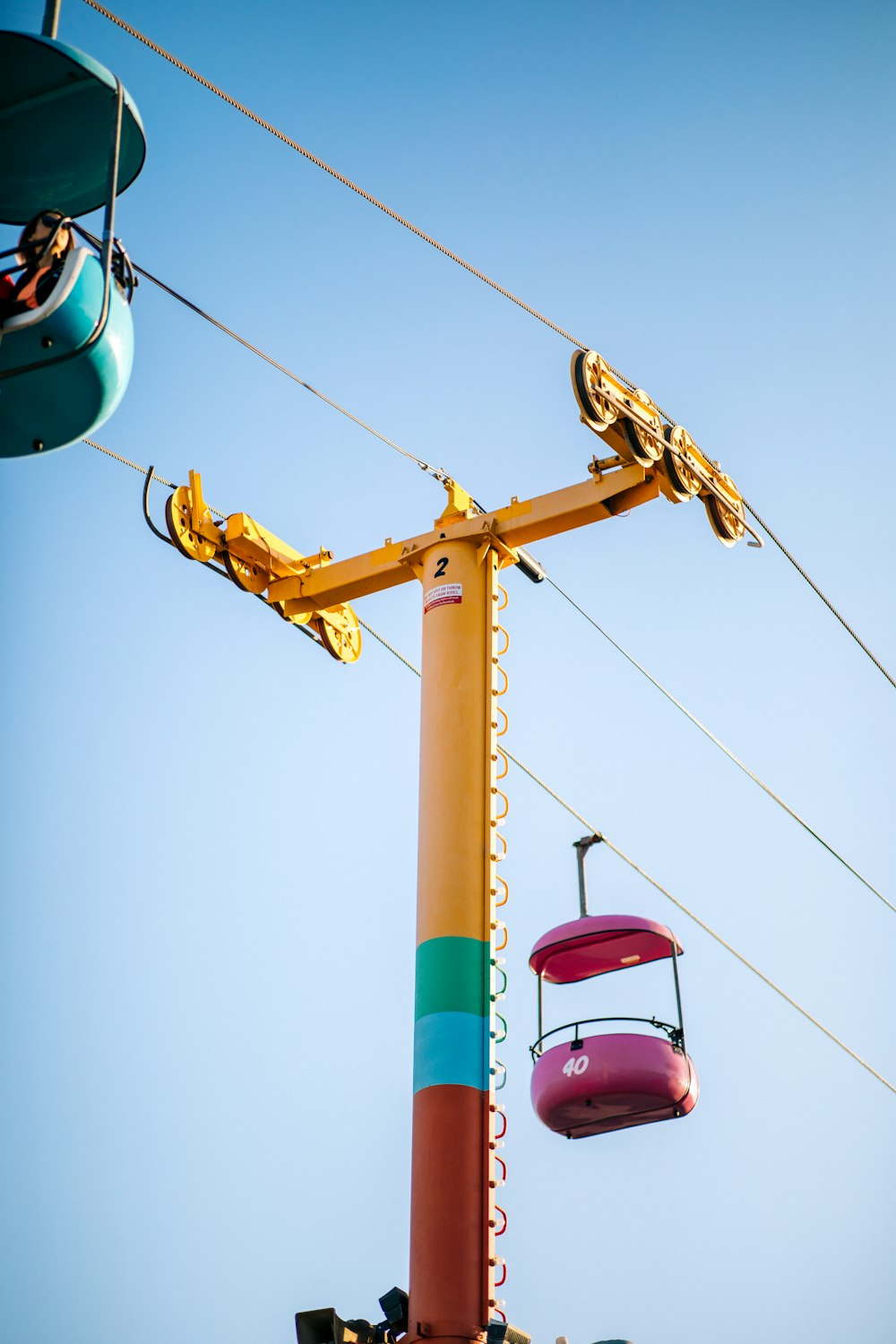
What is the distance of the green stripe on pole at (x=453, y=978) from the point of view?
7672mm

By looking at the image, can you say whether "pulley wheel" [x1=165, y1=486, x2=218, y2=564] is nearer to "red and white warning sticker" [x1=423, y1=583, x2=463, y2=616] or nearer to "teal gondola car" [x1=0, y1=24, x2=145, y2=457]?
"red and white warning sticker" [x1=423, y1=583, x2=463, y2=616]

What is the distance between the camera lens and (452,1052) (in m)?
7.54

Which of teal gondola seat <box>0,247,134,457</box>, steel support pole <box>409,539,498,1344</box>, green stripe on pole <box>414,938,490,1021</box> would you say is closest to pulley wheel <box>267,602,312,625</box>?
steel support pole <box>409,539,498,1344</box>

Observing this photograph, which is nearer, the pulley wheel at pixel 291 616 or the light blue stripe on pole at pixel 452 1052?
the light blue stripe on pole at pixel 452 1052

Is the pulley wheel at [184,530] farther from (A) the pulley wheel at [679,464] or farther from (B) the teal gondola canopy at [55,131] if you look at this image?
(B) the teal gondola canopy at [55,131]

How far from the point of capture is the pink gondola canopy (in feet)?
30.8

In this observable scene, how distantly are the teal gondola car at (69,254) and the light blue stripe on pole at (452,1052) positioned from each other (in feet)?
11.2

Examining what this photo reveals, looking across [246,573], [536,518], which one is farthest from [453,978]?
[246,573]

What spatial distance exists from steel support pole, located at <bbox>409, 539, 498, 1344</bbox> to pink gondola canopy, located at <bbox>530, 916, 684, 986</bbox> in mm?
1553

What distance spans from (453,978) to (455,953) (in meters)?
0.12

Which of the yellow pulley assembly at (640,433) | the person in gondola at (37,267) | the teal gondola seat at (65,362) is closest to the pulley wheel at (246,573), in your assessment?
the yellow pulley assembly at (640,433)

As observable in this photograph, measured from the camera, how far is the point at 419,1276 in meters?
7.11

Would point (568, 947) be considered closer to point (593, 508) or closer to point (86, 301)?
point (593, 508)

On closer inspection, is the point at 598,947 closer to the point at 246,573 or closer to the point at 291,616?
the point at 291,616
